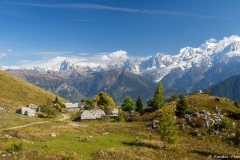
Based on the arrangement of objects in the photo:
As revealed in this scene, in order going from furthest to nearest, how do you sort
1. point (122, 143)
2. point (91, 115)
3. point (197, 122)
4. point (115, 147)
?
point (91, 115) < point (197, 122) < point (122, 143) < point (115, 147)

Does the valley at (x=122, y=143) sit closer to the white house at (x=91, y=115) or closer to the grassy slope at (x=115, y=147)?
the grassy slope at (x=115, y=147)

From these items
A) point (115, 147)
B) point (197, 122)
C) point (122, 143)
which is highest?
→ point (197, 122)

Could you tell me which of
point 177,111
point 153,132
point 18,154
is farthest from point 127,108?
point 18,154

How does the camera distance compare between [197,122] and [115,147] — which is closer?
[115,147]

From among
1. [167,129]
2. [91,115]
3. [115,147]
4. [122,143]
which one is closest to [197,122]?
[167,129]

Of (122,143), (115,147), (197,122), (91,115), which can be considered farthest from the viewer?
(91,115)

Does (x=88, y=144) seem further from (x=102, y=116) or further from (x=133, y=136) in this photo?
(x=102, y=116)

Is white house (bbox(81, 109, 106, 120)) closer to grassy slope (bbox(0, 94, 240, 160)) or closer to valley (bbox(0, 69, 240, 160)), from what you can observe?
valley (bbox(0, 69, 240, 160))

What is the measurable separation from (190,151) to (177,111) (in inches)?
1443

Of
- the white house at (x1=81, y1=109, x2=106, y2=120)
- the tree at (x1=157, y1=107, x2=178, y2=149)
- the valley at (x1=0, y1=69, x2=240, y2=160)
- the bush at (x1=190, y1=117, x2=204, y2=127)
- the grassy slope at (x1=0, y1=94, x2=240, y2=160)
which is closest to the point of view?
the valley at (x1=0, y1=69, x2=240, y2=160)

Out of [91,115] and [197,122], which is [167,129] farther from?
[91,115]

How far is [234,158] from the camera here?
42.8m

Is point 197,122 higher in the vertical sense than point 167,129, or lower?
higher

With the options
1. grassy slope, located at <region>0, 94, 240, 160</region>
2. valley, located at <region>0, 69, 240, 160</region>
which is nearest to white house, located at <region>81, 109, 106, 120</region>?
valley, located at <region>0, 69, 240, 160</region>
